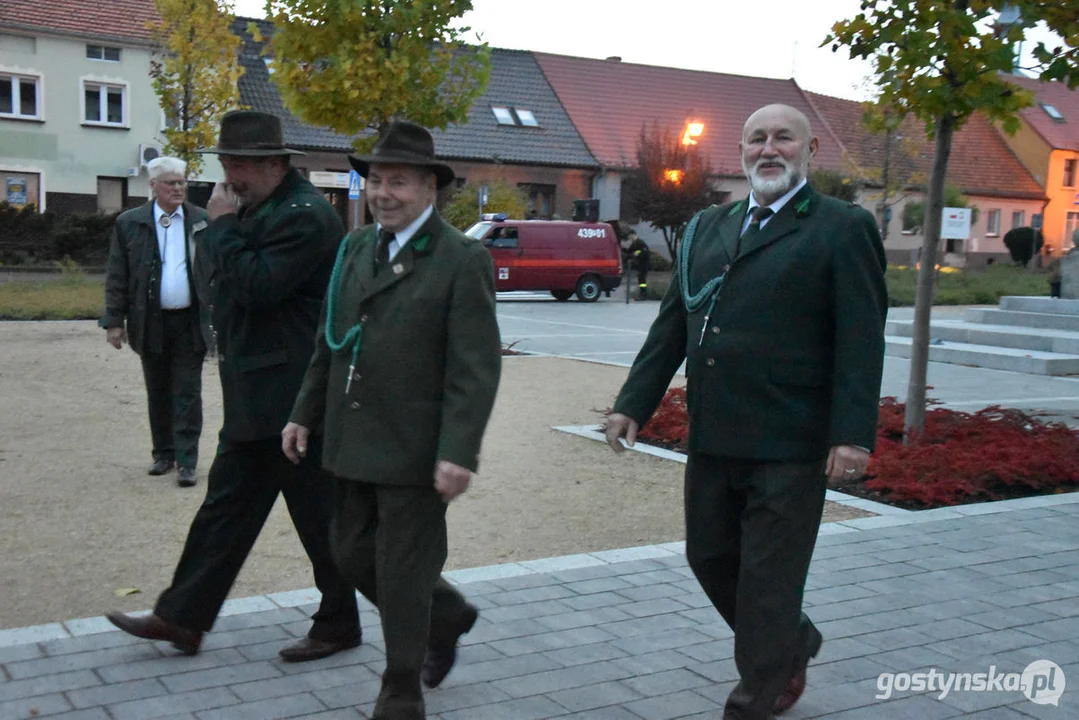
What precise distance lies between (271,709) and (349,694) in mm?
275

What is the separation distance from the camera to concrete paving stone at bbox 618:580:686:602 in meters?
5.27

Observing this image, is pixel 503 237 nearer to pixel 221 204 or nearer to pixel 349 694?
pixel 221 204

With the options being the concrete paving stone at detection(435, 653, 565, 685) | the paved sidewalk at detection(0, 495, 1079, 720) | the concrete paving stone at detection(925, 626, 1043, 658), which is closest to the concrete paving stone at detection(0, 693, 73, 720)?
the paved sidewalk at detection(0, 495, 1079, 720)

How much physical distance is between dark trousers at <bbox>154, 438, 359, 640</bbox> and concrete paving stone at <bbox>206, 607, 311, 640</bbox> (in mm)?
328

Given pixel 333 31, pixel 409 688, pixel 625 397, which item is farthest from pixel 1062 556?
pixel 333 31

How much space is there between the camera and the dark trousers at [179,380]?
7496mm

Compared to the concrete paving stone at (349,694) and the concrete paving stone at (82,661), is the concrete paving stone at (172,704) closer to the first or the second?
the concrete paving stone at (349,694)

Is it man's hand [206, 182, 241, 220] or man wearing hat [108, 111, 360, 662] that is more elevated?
man's hand [206, 182, 241, 220]

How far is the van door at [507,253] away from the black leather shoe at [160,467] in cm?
2135

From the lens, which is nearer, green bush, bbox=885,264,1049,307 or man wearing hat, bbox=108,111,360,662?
man wearing hat, bbox=108,111,360,662

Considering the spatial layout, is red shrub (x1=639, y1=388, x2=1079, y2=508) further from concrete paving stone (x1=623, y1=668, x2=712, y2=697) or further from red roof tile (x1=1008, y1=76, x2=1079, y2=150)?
red roof tile (x1=1008, y1=76, x2=1079, y2=150)

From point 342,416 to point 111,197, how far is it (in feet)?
125

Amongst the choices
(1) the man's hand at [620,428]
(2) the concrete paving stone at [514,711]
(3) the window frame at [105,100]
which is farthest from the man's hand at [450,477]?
(3) the window frame at [105,100]

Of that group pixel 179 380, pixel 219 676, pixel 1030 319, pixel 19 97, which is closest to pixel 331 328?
pixel 219 676
